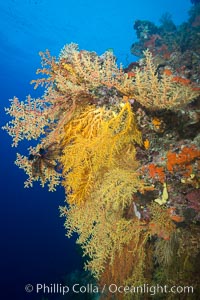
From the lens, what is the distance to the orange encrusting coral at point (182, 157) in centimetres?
292

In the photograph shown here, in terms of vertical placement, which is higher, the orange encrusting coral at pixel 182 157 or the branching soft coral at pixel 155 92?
the branching soft coral at pixel 155 92

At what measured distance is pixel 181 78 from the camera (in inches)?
127

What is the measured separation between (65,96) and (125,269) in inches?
120

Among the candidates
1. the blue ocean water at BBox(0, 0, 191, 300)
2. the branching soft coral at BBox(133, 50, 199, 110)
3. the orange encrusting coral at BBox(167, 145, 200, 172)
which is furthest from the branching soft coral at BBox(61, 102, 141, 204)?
the blue ocean water at BBox(0, 0, 191, 300)

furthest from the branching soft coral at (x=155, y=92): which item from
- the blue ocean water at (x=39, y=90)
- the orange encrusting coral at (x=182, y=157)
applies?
the blue ocean water at (x=39, y=90)

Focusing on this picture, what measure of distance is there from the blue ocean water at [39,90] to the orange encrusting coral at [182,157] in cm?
1530

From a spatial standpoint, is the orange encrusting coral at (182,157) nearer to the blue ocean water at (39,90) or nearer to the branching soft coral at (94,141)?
the branching soft coral at (94,141)

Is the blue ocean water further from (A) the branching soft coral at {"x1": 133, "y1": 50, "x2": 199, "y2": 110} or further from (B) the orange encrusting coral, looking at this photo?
(B) the orange encrusting coral

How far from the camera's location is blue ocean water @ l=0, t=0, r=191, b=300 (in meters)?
24.7

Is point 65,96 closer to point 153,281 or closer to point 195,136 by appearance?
point 195,136

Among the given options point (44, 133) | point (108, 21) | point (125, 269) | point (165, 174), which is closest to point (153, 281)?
point (125, 269)

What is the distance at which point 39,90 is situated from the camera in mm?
157750

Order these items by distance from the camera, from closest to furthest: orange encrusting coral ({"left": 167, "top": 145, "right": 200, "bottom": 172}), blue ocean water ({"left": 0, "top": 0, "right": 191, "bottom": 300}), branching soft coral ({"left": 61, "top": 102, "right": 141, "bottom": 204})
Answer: orange encrusting coral ({"left": 167, "top": 145, "right": 200, "bottom": 172})
branching soft coral ({"left": 61, "top": 102, "right": 141, "bottom": 204})
blue ocean water ({"left": 0, "top": 0, "right": 191, "bottom": 300})

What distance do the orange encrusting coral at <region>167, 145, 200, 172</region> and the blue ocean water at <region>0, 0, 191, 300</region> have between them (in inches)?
602
